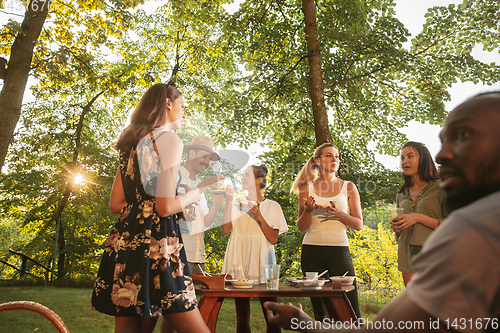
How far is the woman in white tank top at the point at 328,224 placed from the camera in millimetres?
2783

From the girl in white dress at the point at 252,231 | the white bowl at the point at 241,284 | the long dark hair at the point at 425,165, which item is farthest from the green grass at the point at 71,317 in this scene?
the long dark hair at the point at 425,165

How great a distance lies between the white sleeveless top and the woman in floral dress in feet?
5.36

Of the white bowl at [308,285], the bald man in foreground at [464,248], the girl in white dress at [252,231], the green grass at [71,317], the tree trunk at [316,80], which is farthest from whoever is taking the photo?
the tree trunk at [316,80]

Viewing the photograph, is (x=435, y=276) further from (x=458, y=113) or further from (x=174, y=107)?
(x=174, y=107)

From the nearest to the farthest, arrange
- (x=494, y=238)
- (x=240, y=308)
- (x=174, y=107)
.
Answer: (x=494, y=238)
(x=174, y=107)
(x=240, y=308)

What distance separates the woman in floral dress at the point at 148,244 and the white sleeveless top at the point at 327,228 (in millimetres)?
1633

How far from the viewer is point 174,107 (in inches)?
66.2

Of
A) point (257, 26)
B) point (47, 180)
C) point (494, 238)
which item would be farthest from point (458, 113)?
point (47, 180)

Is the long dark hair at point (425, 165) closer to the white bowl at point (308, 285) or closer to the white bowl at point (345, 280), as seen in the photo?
the white bowl at point (345, 280)

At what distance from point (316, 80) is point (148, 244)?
13.8 feet

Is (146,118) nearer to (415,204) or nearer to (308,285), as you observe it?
(308,285)

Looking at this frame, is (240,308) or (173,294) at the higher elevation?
(173,294)

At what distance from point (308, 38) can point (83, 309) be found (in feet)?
17.9

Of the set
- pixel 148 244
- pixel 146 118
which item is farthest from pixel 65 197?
pixel 148 244
